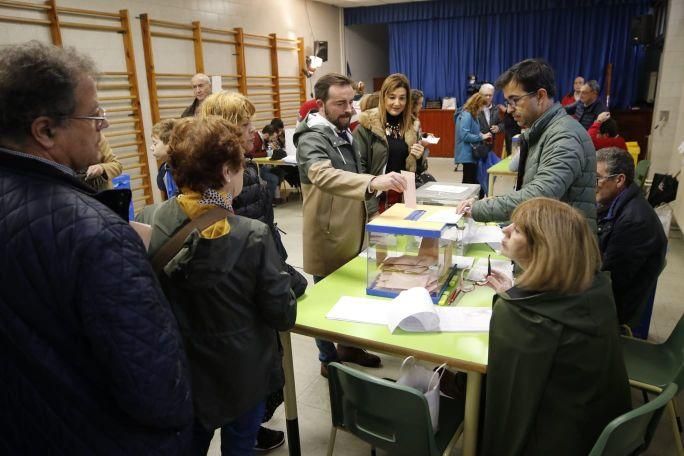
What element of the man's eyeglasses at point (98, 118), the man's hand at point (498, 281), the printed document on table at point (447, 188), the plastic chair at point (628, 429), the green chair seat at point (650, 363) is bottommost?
the green chair seat at point (650, 363)

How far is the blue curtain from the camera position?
8.77 meters

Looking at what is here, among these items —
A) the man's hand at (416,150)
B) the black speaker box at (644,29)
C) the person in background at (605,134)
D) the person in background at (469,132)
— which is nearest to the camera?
the man's hand at (416,150)

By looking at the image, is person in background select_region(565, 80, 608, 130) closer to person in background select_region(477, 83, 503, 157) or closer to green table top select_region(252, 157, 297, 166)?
person in background select_region(477, 83, 503, 157)

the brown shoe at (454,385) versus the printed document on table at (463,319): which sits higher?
the printed document on table at (463,319)

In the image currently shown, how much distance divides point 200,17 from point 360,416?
260 inches

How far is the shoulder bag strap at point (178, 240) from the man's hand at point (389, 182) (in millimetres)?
857

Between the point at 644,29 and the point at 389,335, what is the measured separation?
792 cm

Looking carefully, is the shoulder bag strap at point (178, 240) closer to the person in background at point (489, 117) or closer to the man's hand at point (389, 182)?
the man's hand at point (389, 182)

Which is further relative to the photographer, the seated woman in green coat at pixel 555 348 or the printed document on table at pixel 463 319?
the printed document on table at pixel 463 319

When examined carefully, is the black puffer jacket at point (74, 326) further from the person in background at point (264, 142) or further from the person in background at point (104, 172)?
the person in background at point (264, 142)

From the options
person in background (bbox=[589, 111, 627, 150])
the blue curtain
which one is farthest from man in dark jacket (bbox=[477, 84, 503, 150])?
the blue curtain

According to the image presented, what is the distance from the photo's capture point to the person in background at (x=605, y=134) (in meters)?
4.84

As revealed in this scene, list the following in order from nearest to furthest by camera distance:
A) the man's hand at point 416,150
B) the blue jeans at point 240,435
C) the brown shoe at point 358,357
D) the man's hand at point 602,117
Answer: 1. the blue jeans at point 240,435
2. the brown shoe at point 358,357
3. the man's hand at point 416,150
4. the man's hand at point 602,117

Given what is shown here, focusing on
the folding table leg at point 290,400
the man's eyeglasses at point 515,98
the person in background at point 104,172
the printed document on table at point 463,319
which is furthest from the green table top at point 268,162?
the printed document on table at point 463,319
